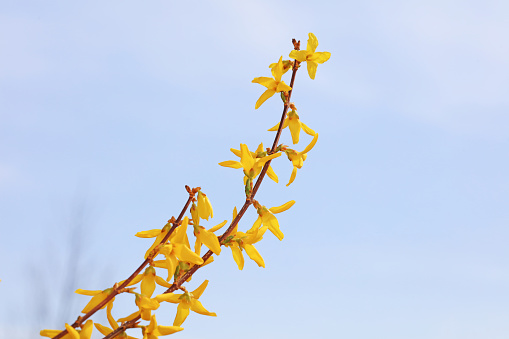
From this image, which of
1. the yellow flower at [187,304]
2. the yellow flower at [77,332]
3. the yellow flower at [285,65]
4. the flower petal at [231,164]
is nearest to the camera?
the yellow flower at [77,332]

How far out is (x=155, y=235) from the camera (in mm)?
1137

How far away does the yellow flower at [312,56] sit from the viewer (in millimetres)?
1256

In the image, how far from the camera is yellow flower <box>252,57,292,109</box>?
1.26 metres

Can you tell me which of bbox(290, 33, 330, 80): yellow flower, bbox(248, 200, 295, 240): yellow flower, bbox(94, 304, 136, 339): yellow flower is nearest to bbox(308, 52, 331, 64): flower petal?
bbox(290, 33, 330, 80): yellow flower

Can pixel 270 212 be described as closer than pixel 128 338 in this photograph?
No

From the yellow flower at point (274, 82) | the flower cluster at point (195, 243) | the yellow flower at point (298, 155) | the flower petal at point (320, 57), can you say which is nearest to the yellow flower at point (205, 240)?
the flower cluster at point (195, 243)

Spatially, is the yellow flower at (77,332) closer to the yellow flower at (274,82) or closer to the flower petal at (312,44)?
the yellow flower at (274,82)

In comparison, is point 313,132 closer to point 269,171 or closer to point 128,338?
point 269,171

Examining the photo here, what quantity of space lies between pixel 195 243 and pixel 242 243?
10 centimetres

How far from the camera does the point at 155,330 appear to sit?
102 cm

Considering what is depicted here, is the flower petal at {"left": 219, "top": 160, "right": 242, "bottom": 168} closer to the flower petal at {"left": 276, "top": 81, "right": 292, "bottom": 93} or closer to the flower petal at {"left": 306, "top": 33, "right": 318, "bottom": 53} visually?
the flower petal at {"left": 276, "top": 81, "right": 292, "bottom": 93}

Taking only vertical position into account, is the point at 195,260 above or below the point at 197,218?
below

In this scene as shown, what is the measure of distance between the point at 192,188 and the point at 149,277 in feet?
0.63

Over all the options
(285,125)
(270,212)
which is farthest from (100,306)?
(285,125)
